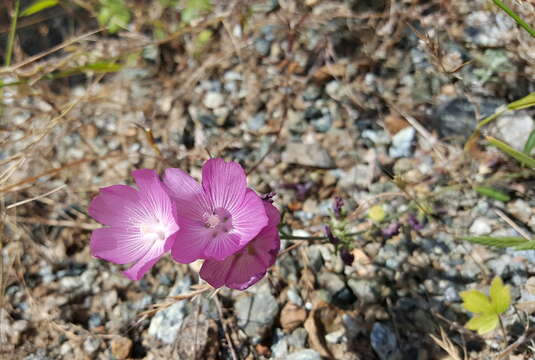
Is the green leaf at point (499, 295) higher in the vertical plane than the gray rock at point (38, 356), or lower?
higher

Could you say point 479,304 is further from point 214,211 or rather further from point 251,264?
point 214,211

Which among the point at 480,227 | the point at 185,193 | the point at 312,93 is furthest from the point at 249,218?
the point at 312,93

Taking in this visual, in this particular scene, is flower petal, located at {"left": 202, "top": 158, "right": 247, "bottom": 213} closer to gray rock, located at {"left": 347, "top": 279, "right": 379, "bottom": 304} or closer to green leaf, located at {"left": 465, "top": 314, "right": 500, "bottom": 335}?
gray rock, located at {"left": 347, "top": 279, "right": 379, "bottom": 304}

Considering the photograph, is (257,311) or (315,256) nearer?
(257,311)

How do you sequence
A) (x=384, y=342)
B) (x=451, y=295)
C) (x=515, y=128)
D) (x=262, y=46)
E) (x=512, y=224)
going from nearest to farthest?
(x=384, y=342) → (x=451, y=295) → (x=512, y=224) → (x=515, y=128) → (x=262, y=46)

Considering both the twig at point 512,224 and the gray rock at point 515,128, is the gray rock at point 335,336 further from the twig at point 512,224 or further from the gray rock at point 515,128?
the gray rock at point 515,128

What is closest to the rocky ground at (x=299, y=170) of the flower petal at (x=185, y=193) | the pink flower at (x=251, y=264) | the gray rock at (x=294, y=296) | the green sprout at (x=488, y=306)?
the gray rock at (x=294, y=296)
